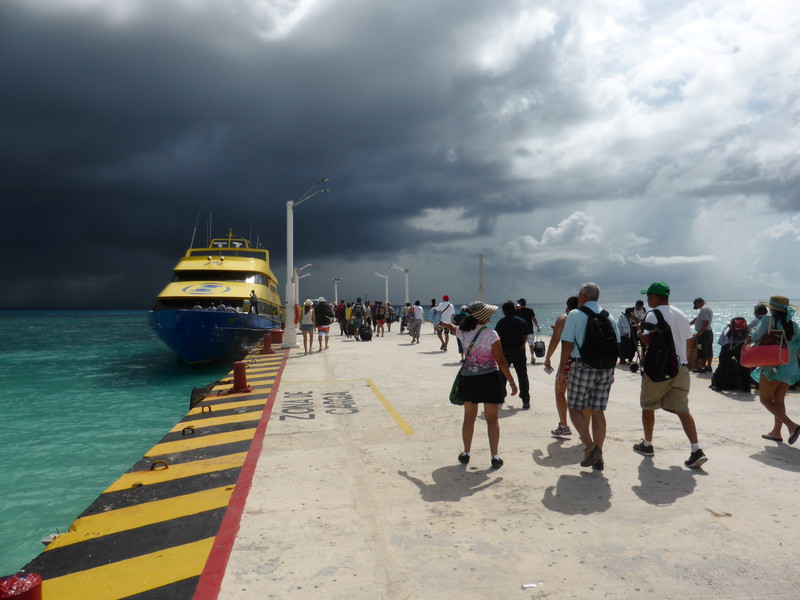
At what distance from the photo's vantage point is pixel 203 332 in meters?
17.5

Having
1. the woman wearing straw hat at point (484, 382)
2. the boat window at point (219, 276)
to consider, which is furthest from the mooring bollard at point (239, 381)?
the boat window at point (219, 276)

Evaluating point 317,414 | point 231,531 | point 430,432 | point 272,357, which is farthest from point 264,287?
point 231,531

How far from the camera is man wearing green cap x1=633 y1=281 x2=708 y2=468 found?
507 cm

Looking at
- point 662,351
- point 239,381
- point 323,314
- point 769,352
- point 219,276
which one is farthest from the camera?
point 219,276

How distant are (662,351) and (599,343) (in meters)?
0.73

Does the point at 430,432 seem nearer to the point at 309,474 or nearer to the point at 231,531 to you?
→ the point at 309,474

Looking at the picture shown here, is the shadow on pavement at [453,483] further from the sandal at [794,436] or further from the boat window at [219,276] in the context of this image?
the boat window at [219,276]

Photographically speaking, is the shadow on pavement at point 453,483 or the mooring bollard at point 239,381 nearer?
the shadow on pavement at point 453,483

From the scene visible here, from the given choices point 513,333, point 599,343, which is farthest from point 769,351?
point 513,333

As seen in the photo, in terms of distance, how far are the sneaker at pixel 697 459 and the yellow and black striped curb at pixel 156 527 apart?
4534mm

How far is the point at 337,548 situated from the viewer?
11.5 ft

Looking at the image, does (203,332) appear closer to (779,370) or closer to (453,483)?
(453,483)

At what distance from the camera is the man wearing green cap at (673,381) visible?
507 cm

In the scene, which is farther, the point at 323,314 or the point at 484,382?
the point at 323,314
